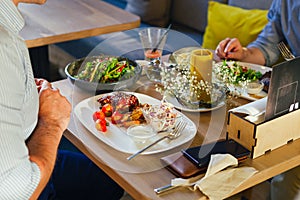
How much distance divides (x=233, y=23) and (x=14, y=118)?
73.5 inches

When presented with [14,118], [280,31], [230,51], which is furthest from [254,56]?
[14,118]

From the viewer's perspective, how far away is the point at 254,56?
6.68 ft

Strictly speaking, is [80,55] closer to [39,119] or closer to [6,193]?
[39,119]

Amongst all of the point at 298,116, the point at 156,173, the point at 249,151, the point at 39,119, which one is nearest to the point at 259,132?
the point at 249,151

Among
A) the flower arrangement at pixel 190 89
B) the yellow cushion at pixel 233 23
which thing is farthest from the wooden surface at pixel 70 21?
the flower arrangement at pixel 190 89

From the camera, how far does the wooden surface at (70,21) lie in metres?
2.23

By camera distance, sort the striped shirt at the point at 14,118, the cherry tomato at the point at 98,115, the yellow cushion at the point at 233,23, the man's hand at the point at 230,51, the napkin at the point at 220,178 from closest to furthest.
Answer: the striped shirt at the point at 14,118, the napkin at the point at 220,178, the cherry tomato at the point at 98,115, the man's hand at the point at 230,51, the yellow cushion at the point at 233,23

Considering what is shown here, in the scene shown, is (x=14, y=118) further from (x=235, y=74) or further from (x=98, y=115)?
(x=235, y=74)

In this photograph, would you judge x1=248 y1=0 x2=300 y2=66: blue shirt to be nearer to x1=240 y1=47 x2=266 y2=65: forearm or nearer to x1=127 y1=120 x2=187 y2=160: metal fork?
x1=240 y1=47 x2=266 y2=65: forearm

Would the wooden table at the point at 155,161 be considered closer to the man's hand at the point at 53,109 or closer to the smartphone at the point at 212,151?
the smartphone at the point at 212,151

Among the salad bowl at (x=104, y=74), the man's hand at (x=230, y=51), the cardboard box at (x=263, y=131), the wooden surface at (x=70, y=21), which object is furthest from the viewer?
the wooden surface at (x=70, y=21)

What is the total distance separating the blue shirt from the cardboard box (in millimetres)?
673

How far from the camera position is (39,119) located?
1245 mm

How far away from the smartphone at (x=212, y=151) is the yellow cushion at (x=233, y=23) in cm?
132
